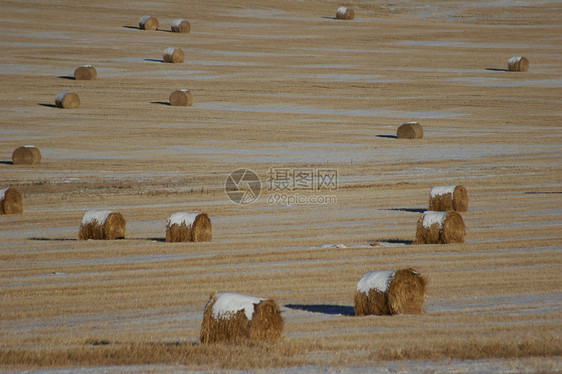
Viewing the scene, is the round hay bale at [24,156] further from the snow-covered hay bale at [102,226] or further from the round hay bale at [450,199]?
the round hay bale at [450,199]

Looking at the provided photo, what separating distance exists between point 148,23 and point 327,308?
57.6m

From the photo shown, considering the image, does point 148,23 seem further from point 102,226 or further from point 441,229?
point 441,229

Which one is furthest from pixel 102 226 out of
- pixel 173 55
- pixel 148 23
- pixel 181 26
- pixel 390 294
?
pixel 148 23

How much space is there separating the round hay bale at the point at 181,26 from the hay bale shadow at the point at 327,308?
56.6 meters

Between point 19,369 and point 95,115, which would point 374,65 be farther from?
point 19,369

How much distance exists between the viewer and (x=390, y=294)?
10.9 metres

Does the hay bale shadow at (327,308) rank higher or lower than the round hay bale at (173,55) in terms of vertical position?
lower

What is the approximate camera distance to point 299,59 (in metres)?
58.6

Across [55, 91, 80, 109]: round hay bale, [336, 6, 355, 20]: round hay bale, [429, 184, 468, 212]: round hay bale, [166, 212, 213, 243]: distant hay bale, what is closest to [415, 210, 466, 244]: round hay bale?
[429, 184, 468, 212]: round hay bale

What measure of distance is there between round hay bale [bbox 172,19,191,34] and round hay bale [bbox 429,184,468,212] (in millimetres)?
47622

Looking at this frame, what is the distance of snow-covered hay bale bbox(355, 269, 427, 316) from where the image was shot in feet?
35.6

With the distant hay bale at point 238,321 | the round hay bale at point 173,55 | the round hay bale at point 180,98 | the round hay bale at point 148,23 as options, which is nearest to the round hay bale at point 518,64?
the round hay bale at point 173,55

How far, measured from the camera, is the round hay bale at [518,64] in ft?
180

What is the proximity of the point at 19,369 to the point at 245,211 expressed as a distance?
Answer: 606 inches
